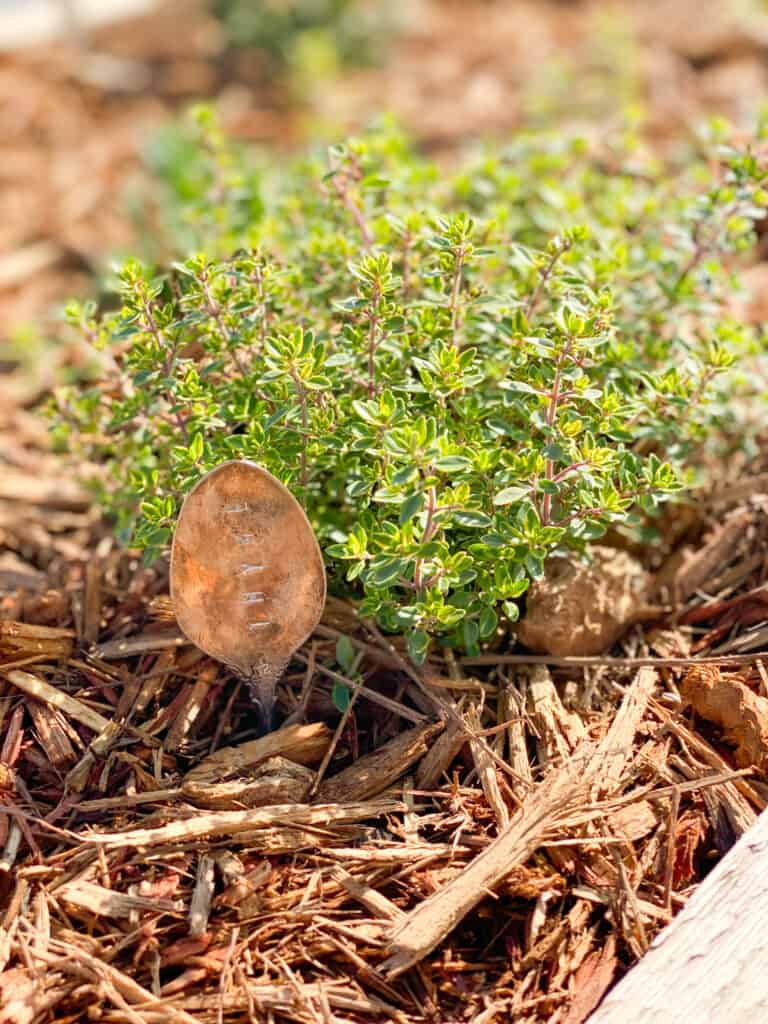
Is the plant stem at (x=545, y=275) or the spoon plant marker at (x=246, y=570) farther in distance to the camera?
the plant stem at (x=545, y=275)

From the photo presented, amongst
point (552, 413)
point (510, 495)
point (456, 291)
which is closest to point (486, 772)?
point (510, 495)

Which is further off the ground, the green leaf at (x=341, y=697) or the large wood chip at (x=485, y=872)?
the green leaf at (x=341, y=697)

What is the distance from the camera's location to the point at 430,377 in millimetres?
1865

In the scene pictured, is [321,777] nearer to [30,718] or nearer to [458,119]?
[30,718]

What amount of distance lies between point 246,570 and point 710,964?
1001mm

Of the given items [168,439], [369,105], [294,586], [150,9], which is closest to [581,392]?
[294,586]

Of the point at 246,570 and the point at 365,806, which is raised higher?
the point at 246,570

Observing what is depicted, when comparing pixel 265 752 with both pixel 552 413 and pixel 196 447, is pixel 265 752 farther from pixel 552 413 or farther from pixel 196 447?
pixel 552 413

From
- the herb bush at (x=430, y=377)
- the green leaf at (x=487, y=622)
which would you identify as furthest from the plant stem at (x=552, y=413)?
the green leaf at (x=487, y=622)

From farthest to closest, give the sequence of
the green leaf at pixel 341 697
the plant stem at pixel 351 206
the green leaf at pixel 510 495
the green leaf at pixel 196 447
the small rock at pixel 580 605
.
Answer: the plant stem at pixel 351 206, the small rock at pixel 580 605, the green leaf at pixel 341 697, the green leaf at pixel 196 447, the green leaf at pixel 510 495

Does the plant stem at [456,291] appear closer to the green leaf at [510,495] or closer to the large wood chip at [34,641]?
the green leaf at [510,495]

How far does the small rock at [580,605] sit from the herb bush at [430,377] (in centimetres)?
7

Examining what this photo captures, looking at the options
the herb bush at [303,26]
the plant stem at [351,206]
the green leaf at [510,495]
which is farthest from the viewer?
the herb bush at [303,26]

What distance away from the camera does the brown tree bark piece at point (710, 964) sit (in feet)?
4.98
